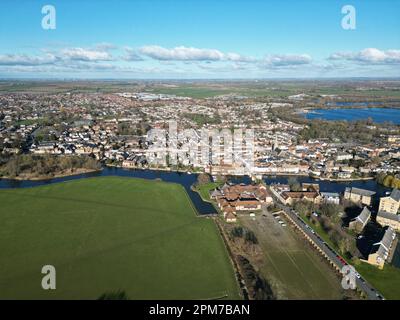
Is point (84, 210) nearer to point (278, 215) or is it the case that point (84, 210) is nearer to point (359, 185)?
point (278, 215)

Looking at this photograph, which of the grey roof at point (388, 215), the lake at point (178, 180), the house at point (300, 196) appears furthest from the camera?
the lake at point (178, 180)

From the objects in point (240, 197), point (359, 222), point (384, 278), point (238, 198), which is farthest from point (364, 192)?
point (384, 278)

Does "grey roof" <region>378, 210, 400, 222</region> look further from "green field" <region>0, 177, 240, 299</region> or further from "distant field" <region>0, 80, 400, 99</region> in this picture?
"distant field" <region>0, 80, 400, 99</region>

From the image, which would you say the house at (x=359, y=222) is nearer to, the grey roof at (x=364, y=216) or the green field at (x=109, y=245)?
the grey roof at (x=364, y=216)

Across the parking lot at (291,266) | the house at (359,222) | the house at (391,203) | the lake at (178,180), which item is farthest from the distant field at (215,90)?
the parking lot at (291,266)

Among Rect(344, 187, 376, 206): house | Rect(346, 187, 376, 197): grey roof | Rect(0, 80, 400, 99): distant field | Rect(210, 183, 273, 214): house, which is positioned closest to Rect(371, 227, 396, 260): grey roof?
Rect(344, 187, 376, 206): house

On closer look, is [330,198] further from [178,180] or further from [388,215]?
[178,180]
